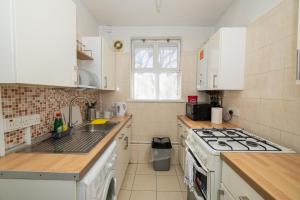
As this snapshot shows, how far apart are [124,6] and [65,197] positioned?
233cm

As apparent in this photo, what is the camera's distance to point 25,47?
854 mm

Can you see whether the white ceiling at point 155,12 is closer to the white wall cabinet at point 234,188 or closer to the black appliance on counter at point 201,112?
the black appliance on counter at point 201,112

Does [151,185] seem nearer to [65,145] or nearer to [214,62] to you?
[65,145]

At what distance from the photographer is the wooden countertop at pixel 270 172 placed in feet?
2.26

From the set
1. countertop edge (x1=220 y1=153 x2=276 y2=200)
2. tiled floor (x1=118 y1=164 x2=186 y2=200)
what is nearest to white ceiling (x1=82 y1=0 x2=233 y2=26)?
countertop edge (x1=220 y1=153 x2=276 y2=200)

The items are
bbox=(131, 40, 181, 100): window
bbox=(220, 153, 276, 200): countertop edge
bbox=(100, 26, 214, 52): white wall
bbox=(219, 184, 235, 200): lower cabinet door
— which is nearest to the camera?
bbox=(220, 153, 276, 200): countertop edge

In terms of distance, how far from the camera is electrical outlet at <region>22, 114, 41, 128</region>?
1.24m

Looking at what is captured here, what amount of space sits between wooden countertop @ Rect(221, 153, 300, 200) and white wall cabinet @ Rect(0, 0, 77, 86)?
120 cm

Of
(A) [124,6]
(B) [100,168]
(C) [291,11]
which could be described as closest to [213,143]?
(B) [100,168]

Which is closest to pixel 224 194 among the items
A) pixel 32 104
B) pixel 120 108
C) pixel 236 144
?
pixel 236 144

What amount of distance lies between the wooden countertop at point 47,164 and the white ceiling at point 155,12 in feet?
6.63

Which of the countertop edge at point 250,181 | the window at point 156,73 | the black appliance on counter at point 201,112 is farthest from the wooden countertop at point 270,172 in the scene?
the window at point 156,73

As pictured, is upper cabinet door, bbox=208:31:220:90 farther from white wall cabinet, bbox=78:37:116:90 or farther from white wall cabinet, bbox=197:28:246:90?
white wall cabinet, bbox=78:37:116:90

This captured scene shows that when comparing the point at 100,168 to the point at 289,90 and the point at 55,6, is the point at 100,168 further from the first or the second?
the point at 289,90
